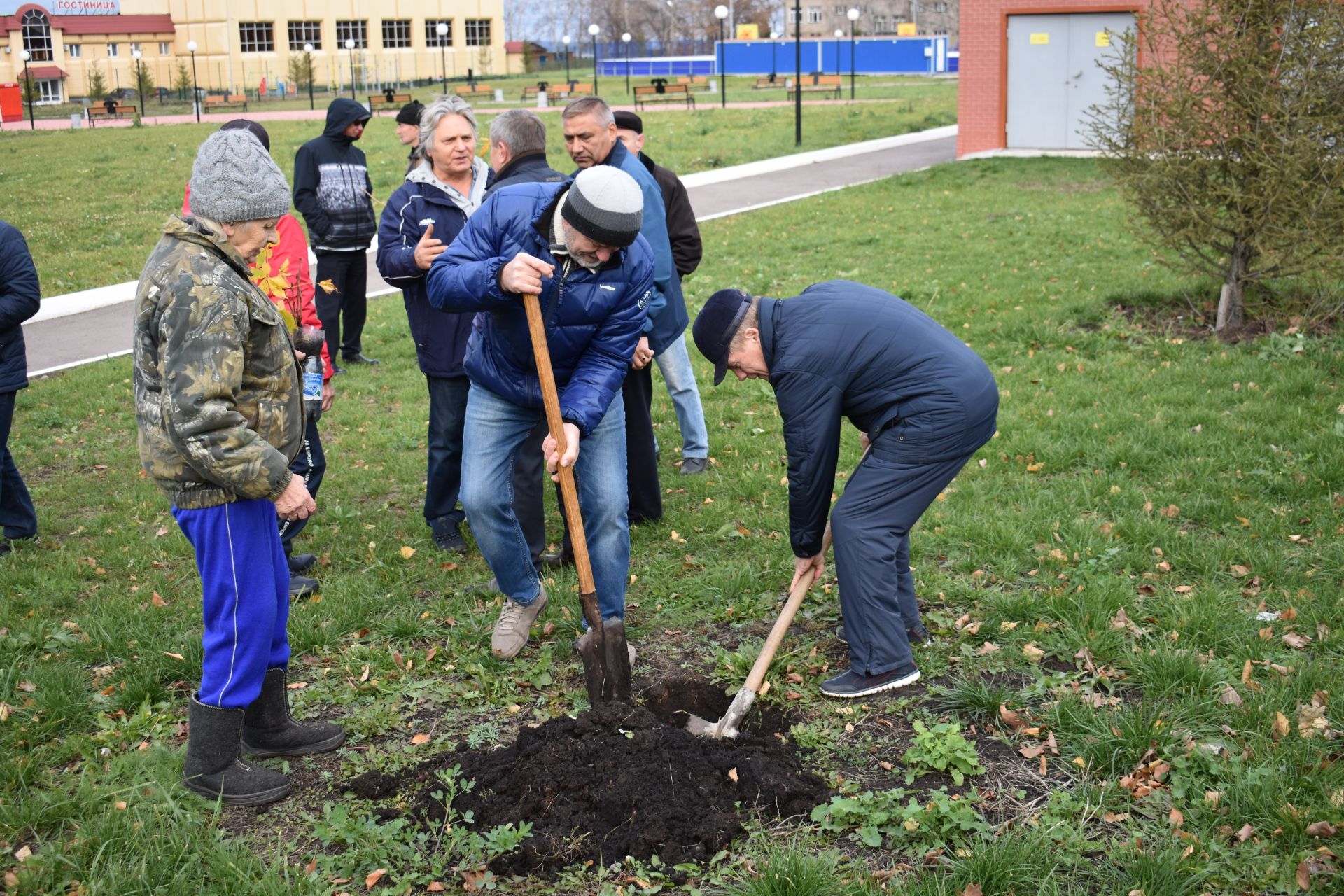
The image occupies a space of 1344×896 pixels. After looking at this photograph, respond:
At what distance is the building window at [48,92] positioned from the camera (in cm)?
4912

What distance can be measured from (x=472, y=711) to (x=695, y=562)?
1.62 meters

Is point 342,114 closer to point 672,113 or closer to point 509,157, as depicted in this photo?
point 509,157

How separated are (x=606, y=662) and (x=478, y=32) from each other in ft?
217

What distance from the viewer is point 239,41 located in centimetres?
5638

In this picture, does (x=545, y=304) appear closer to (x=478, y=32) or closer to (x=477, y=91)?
(x=477, y=91)

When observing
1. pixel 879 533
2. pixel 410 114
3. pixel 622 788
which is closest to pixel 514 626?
pixel 622 788

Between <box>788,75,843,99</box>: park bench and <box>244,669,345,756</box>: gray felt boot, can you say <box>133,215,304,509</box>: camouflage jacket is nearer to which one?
<box>244,669,345,756</box>: gray felt boot

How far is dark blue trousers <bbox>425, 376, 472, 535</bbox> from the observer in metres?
5.75

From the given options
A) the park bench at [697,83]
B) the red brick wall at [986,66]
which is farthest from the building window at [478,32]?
the red brick wall at [986,66]

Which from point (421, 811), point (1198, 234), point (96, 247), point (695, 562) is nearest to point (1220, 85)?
point (1198, 234)

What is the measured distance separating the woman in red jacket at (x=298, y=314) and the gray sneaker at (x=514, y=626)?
1.04 m

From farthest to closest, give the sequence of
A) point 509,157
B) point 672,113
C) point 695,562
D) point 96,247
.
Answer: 1. point 672,113
2. point 96,247
3. point 695,562
4. point 509,157

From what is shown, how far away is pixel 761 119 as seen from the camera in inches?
1204

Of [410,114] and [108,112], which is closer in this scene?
[410,114]
